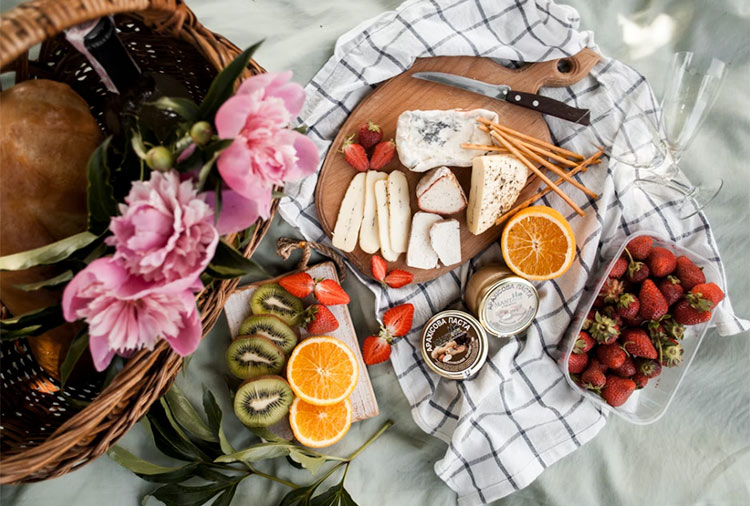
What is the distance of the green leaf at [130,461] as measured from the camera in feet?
4.13

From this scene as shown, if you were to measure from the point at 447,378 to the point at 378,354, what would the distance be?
8.0 inches

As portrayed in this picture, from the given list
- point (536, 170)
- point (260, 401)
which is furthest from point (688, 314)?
point (260, 401)

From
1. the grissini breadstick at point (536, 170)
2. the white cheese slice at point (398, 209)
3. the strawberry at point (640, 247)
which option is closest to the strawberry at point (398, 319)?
the white cheese slice at point (398, 209)

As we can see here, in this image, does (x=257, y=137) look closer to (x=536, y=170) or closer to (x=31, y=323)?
(x=31, y=323)

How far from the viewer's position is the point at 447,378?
1.52 meters

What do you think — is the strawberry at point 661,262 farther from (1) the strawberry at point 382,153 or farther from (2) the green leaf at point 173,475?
(2) the green leaf at point 173,475

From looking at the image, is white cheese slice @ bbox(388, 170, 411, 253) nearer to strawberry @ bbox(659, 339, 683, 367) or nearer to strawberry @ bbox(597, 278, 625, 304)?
strawberry @ bbox(597, 278, 625, 304)

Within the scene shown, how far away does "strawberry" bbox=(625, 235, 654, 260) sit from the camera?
142 cm

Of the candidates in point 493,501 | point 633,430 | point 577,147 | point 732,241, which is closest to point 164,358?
point 493,501

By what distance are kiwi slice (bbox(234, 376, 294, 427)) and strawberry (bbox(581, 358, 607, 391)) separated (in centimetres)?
77

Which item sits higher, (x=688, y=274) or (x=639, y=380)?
(x=688, y=274)

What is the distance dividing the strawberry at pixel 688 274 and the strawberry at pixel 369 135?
828mm

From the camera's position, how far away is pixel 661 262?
1414 millimetres

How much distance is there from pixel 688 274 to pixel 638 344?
0.22m
